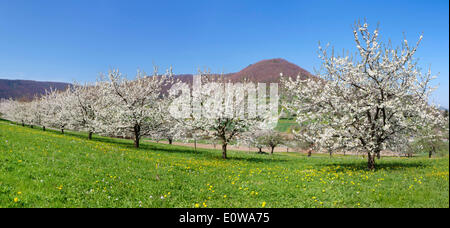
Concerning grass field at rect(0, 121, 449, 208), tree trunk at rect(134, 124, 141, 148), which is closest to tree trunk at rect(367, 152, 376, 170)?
grass field at rect(0, 121, 449, 208)

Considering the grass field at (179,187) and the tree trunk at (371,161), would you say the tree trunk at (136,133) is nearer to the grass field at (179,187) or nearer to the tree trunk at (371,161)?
the grass field at (179,187)

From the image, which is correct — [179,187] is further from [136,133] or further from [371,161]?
[136,133]

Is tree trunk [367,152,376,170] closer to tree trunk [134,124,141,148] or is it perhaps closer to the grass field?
the grass field

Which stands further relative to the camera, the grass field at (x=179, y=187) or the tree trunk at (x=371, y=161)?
the tree trunk at (x=371, y=161)

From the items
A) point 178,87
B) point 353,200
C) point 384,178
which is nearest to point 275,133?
point 178,87

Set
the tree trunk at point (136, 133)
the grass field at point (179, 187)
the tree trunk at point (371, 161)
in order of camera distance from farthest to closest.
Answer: the tree trunk at point (136, 133) → the tree trunk at point (371, 161) → the grass field at point (179, 187)

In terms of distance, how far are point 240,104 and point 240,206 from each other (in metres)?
14.9

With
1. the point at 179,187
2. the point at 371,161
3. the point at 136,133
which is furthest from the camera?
the point at 136,133

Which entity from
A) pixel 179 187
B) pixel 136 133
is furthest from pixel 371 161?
pixel 136 133

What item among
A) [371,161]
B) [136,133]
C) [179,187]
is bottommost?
[179,187]

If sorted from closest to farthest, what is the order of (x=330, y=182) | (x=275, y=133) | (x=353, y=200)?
1. (x=353, y=200)
2. (x=330, y=182)
3. (x=275, y=133)

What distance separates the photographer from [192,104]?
24.8 metres

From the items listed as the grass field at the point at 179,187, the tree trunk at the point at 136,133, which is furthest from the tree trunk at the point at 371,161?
the tree trunk at the point at 136,133
